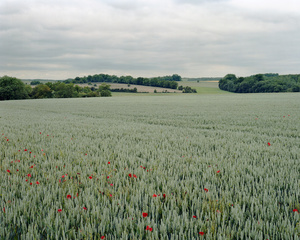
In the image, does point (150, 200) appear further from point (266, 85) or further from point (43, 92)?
point (43, 92)

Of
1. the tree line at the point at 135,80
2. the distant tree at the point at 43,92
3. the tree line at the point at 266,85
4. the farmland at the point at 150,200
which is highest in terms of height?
the tree line at the point at 135,80

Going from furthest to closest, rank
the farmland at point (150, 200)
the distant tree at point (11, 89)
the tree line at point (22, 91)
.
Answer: the tree line at point (22, 91) < the distant tree at point (11, 89) < the farmland at point (150, 200)

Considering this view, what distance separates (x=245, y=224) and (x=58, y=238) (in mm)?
1945

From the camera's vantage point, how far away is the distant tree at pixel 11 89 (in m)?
82.0

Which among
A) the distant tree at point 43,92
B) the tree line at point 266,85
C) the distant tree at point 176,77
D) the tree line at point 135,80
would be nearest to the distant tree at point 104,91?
the distant tree at point 43,92

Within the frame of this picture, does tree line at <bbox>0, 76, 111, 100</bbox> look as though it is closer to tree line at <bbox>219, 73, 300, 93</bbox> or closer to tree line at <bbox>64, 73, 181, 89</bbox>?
tree line at <bbox>64, 73, 181, 89</bbox>

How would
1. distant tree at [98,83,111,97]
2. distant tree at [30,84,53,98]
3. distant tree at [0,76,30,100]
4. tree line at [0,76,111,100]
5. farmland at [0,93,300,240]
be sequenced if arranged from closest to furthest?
1. farmland at [0,93,300,240]
2. distant tree at [0,76,30,100]
3. tree line at [0,76,111,100]
4. distant tree at [30,84,53,98]
5. distant tree at [98,83,111,97]

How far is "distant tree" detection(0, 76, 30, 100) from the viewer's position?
82.0 metres

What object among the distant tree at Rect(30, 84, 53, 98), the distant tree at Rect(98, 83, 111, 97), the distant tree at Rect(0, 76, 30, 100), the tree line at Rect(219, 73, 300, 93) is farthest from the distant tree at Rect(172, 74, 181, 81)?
the distant tree at Rect(0, 76, 30, 100)

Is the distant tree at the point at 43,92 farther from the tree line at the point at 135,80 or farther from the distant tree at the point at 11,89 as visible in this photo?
the tree line at the point at 135,80

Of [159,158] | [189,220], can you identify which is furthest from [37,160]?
[189,220]

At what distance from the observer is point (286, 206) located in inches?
110

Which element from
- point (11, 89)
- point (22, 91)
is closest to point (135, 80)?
point (22, 91)

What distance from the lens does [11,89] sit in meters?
82.1
